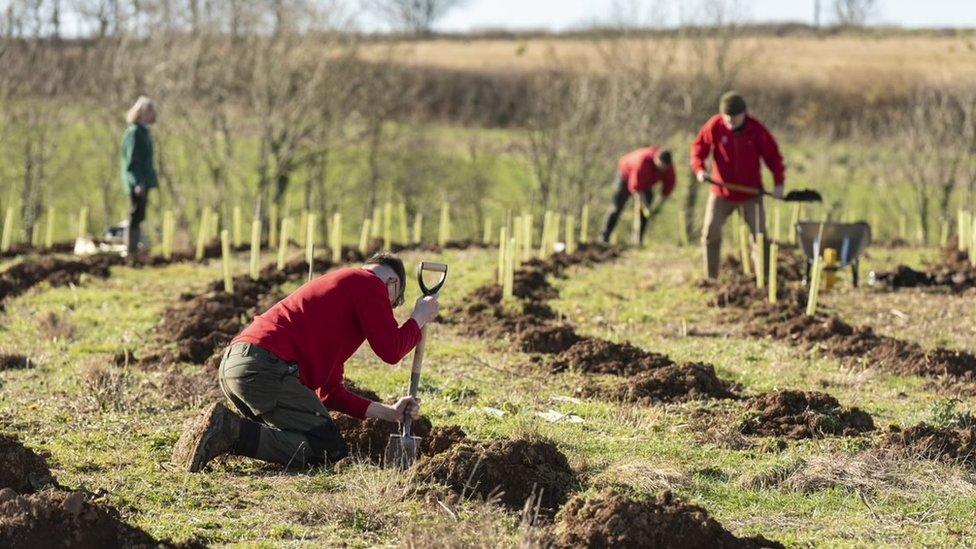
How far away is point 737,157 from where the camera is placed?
43.0 ft

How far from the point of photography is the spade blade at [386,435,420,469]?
686 cm

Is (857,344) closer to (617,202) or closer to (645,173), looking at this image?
(645,173)

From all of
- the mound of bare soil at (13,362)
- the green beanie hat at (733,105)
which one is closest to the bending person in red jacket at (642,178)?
Answer: the green beanie hat at (733,105)

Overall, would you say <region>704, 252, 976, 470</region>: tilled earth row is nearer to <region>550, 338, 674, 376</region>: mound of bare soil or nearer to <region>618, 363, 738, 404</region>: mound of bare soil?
<region>618, 363, 738, 404</region>: mound of bare soil

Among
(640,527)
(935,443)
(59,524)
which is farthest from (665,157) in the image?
(59,524)

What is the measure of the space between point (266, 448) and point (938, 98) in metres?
26.7

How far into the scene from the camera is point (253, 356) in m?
6.73

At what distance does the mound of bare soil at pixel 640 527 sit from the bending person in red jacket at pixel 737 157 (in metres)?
7.41

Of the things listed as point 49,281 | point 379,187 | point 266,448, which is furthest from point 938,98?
point 266,448

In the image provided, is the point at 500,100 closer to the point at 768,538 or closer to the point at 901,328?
the point at 901,328

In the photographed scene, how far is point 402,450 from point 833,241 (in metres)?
7.70

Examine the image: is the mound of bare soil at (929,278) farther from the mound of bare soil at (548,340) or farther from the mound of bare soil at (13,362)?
the mound of bare soil at (13,362)

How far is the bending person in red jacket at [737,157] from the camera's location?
509 inches

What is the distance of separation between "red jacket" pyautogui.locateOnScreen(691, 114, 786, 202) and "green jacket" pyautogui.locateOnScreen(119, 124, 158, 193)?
20.0 ft
